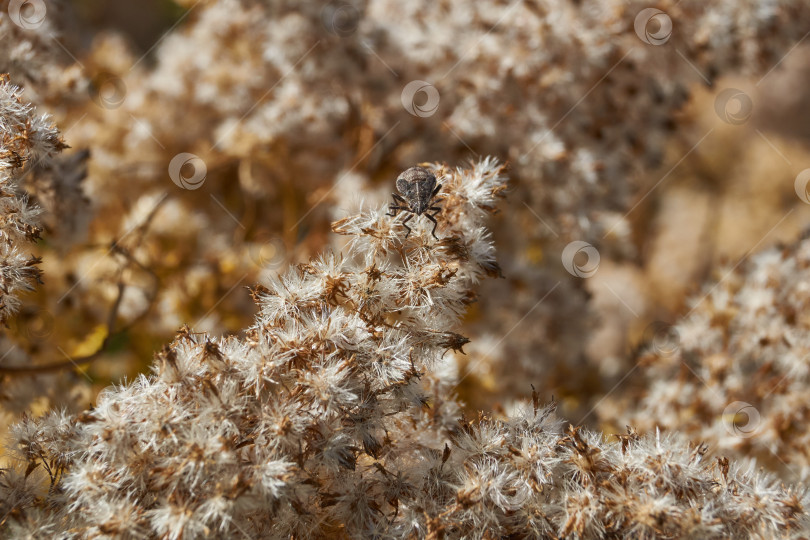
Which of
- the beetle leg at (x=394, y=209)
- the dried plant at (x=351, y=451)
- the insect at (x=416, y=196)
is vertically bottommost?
the dried plant at (x=351, y=451)

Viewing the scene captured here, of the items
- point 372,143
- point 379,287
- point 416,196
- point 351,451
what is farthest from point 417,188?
point 372,143

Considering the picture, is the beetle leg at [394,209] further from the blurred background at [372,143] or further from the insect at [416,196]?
the blurred background at [372,143]

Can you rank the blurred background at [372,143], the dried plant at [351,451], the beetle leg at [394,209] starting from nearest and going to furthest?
the dried plant at [351,451] < the beetle leg at [394,209] < the blurred background at [372,143]

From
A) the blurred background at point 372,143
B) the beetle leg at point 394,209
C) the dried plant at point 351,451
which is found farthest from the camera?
the blurred background at point 372,143

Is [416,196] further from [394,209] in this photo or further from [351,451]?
[351,451]

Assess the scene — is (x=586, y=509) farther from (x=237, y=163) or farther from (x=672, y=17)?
(x=237, y=163)

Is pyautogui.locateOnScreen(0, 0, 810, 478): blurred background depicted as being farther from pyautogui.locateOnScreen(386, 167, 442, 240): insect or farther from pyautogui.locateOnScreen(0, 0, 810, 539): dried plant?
pyautogui.locateOnScreen(386, 167, 442, 240): insect

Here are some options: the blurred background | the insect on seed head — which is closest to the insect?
the insect on seed head

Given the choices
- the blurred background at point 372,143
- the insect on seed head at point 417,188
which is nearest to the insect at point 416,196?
the insect on seed head at point 417,188
